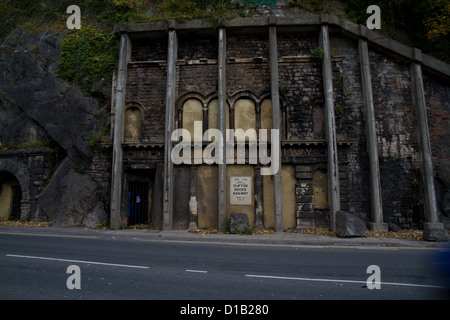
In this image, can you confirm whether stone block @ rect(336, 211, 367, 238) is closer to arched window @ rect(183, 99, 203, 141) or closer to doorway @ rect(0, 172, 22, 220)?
arched window @ rect(183, 99, 203, 141)

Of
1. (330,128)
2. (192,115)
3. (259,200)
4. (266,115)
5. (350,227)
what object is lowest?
(350,227)

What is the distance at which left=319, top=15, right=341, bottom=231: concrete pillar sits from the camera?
12.5 metres

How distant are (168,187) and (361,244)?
8286 millimetres

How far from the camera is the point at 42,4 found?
66.9ft

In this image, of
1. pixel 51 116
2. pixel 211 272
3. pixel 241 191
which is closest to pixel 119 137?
pixel 51 116

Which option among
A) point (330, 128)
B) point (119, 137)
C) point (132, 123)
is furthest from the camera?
point (132, 123)

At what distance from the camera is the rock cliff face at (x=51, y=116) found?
14055 millimetres

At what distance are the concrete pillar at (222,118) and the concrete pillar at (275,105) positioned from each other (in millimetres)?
2274

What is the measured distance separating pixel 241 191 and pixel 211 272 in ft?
25.6

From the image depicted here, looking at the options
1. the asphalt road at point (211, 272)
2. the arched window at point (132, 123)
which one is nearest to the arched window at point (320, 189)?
the asphalt road at point (211, 272)

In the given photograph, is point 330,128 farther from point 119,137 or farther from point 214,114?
point 119,137

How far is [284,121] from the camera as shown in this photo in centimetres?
1394

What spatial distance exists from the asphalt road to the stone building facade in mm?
4507

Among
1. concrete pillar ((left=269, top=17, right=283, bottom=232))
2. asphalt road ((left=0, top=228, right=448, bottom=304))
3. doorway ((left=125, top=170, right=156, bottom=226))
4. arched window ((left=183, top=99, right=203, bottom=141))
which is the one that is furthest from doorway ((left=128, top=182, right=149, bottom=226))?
concrete pillar ((left=269, top=17, right=283, bottom=232))
